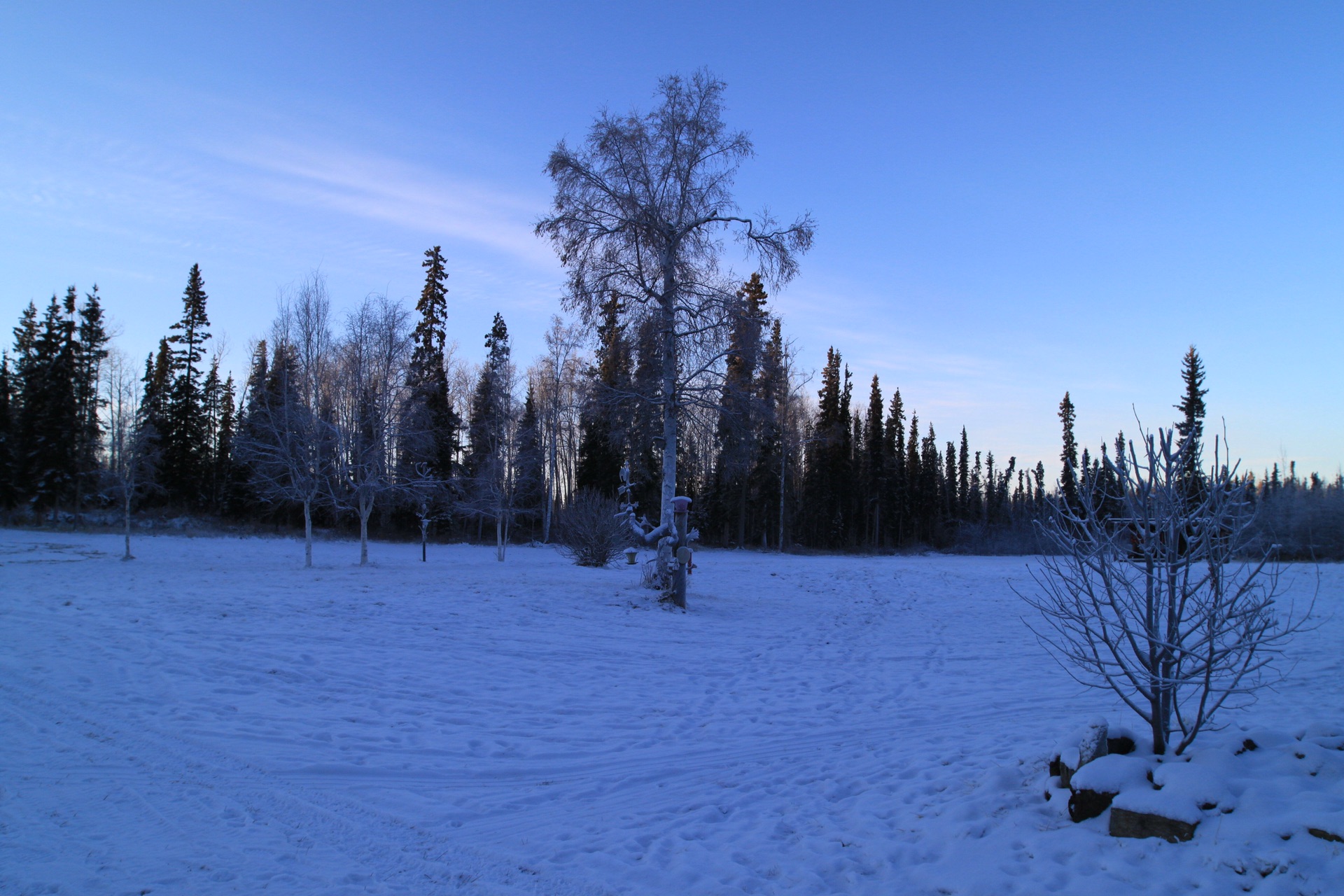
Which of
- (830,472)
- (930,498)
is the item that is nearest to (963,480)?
(930,498)

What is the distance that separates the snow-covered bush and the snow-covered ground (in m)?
10.1

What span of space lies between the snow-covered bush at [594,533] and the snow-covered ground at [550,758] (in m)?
10.1

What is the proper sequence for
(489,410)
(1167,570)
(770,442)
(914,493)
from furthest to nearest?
(914,493) → (770,442) → (489,410) → (1167,570)

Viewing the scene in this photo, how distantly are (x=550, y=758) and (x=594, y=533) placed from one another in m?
16.5

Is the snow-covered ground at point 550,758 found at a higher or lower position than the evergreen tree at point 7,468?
lower

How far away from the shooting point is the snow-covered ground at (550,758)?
3650 millimetres

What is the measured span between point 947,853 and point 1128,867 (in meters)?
0.90

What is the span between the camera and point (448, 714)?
6.55 metres

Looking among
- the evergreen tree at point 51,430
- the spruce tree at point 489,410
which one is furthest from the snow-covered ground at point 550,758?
the evergreen tree at point 51,430

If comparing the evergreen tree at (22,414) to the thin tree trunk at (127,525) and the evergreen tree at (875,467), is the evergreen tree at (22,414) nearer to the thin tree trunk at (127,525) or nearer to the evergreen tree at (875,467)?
the thin tree trunk at (127,525)

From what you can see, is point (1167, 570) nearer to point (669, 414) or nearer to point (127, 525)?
point (669, 414)

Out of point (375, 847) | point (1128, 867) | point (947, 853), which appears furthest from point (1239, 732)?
point (375, 847)

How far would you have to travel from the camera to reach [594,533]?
22078 mm

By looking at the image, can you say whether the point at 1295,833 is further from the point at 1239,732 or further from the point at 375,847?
the point at 375,847
